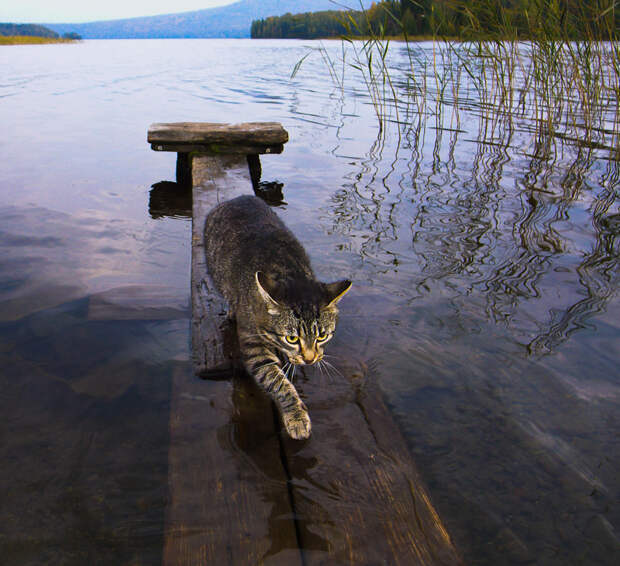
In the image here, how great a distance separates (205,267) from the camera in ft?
17.1

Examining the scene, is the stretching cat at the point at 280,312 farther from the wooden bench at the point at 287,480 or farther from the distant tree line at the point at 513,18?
the distant tree line at the point at 513,18

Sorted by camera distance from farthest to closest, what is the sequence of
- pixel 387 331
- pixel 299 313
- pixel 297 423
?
pixel 387 331
pixel 299 313
pixel 297 423

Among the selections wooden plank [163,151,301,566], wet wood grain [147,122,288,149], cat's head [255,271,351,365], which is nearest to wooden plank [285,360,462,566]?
wooden plank [163,151,301,566]

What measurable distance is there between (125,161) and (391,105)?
10171 millimetres

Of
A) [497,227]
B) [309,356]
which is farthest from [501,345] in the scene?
[497,227]

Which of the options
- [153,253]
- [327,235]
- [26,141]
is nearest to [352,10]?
[327,235]

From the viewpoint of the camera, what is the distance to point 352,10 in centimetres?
979

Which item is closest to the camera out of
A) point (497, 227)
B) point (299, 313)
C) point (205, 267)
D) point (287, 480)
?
point (287, 480)

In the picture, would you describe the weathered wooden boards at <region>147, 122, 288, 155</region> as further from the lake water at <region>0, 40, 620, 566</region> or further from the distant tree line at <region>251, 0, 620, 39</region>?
the distant tree line at <region>251, 0, 620, 39</region>

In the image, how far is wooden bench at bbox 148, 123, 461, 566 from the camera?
2451 mm

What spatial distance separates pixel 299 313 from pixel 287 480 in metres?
1.09

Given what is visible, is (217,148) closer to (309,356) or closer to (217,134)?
(217,134)

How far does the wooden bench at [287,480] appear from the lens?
2.45 m

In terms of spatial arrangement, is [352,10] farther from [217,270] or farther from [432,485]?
[432,485]
